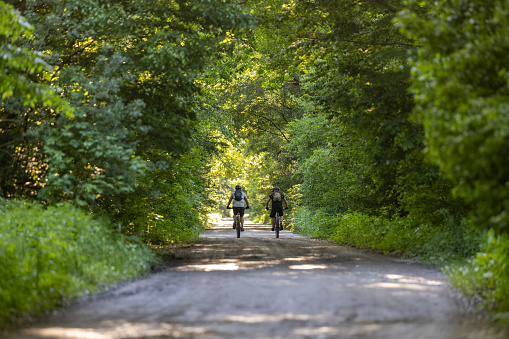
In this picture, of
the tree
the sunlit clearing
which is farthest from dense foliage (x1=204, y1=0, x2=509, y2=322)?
the sunlit clearing

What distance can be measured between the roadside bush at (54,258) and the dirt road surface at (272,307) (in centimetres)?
32

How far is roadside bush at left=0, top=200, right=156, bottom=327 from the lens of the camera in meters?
6.98

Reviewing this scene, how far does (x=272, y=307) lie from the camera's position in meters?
7.10

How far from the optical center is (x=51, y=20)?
1334 cm

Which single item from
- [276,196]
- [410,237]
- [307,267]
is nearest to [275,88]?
[276,196]

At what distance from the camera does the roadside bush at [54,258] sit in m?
6.98

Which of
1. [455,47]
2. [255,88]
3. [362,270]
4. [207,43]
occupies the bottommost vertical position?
[362,270]

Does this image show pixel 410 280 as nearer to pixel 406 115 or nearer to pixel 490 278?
pixel 490 278

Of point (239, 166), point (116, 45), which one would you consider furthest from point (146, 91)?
point (239, 166)

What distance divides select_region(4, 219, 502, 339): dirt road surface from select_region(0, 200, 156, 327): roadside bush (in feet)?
1.04

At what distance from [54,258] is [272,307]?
3.42m

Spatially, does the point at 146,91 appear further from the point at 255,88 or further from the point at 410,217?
the point at 255,88

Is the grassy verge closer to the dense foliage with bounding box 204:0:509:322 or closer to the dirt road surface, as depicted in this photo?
the dense foliage with bounding box 204:0:509:322

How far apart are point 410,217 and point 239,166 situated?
36.6m
